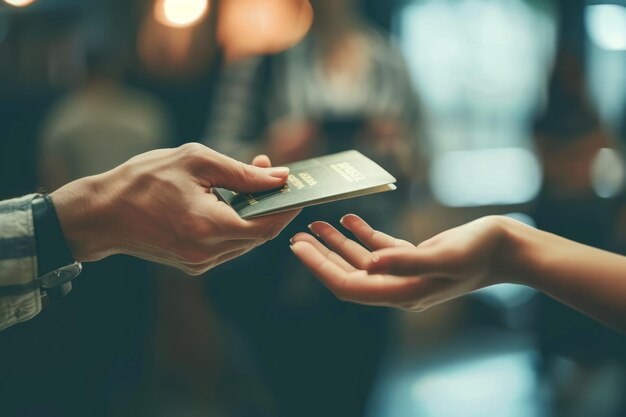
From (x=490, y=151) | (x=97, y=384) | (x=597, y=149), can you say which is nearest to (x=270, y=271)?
(x=97, y=384)

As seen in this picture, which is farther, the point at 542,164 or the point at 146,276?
the point at 542,164

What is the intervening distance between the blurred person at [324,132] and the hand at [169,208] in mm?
563

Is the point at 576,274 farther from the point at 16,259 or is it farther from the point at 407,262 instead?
the point at 16,259

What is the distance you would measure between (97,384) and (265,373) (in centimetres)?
56

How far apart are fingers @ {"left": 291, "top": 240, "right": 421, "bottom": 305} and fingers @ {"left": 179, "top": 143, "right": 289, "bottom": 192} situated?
0.58ft

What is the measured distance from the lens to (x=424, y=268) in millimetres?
797

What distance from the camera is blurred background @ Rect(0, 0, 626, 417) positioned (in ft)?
5.40

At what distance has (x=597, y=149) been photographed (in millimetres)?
2025

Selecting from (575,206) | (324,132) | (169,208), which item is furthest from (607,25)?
(169,208)

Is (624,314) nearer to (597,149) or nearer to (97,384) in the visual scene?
(597,149)

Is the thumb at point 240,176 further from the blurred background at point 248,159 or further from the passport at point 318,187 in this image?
the blurred background at point 248,159

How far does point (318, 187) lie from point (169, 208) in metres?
0.24

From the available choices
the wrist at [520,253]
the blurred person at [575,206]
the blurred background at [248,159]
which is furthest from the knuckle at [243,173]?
the blurred person at [575,206]

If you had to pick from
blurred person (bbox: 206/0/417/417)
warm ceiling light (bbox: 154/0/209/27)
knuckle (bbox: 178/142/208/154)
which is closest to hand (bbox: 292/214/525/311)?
knuckle (bbox: 178/142/208/154)
